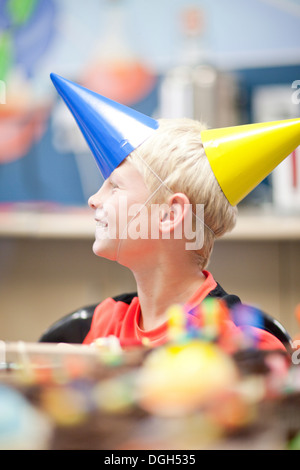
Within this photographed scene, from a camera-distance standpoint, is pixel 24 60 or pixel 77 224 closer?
pixel 77 224

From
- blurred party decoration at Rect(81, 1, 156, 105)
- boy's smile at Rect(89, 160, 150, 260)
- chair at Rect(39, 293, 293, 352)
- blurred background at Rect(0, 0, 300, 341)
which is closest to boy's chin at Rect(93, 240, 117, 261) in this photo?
boy's smile at Rect(89, 160, 150, 260)

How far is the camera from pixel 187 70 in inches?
64.2

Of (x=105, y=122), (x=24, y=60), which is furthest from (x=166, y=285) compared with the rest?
(x=24, y=60)

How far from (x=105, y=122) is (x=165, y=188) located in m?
0.10

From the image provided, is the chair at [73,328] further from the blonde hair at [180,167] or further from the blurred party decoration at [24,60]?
the blurred party decoration at [24,60]

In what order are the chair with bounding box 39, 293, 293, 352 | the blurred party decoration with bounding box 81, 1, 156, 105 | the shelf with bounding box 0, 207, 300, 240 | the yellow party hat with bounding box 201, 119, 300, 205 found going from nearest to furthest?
the yellow party hat with bounding box 201, 119, 300, 205, the chair with bounding box 39, 293, 293, 352, the shelf with bounding box 0, 207, 300, 240, the blurred party decoration with bounding box 81, 1, 156, 105

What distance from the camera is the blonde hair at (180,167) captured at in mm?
609

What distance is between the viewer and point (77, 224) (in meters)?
1.59

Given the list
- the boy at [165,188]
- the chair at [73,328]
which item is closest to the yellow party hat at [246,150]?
the boy at [165,188]

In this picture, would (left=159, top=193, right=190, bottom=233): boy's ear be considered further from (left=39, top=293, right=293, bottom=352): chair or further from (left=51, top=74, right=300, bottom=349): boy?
(left=39, top=293, right=293, bottom=352): chair

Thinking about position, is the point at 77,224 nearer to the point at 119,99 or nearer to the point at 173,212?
the point at 119,99

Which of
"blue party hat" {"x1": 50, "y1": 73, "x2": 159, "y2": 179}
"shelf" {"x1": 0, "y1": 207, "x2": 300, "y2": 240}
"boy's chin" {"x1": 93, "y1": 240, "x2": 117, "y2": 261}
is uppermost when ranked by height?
"shelf" {"x1": 0, "y1": 207, "x2": 300, "y2": 240}

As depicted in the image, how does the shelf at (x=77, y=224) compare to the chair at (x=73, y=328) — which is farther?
the shelf at (x=77, y=224)

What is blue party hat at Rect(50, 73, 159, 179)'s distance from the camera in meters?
0.59
